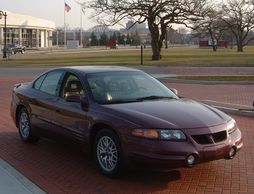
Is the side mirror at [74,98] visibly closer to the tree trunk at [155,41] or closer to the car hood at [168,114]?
the car hood at [168,114]

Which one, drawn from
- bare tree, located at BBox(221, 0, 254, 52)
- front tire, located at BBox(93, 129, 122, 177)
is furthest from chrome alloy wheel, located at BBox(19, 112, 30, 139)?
bare tree, located at BBox(221, 0, 254, 52)

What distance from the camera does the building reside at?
11038 centimetres

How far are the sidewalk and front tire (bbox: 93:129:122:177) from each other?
0.93 metres

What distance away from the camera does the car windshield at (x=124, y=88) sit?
6.63 meters

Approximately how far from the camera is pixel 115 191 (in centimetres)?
555

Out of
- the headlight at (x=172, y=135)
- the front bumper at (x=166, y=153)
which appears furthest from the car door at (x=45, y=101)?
the headlight at (x=172, y=135)

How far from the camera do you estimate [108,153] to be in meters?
6.07

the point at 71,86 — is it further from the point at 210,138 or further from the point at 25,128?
the point at 210,138

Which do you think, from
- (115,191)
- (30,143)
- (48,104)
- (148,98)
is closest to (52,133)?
(48,104)

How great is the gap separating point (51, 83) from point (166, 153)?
3003 mm

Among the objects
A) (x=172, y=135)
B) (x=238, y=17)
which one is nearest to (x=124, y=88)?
(x=172, y=135)

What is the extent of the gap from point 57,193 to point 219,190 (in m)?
1.87

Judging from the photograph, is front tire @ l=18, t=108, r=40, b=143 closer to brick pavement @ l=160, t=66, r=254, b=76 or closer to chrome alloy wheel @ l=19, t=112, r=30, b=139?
chrome alloy wheel @ l=19, t=112, r=30, b=139

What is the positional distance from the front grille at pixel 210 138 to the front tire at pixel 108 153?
0.95 m
